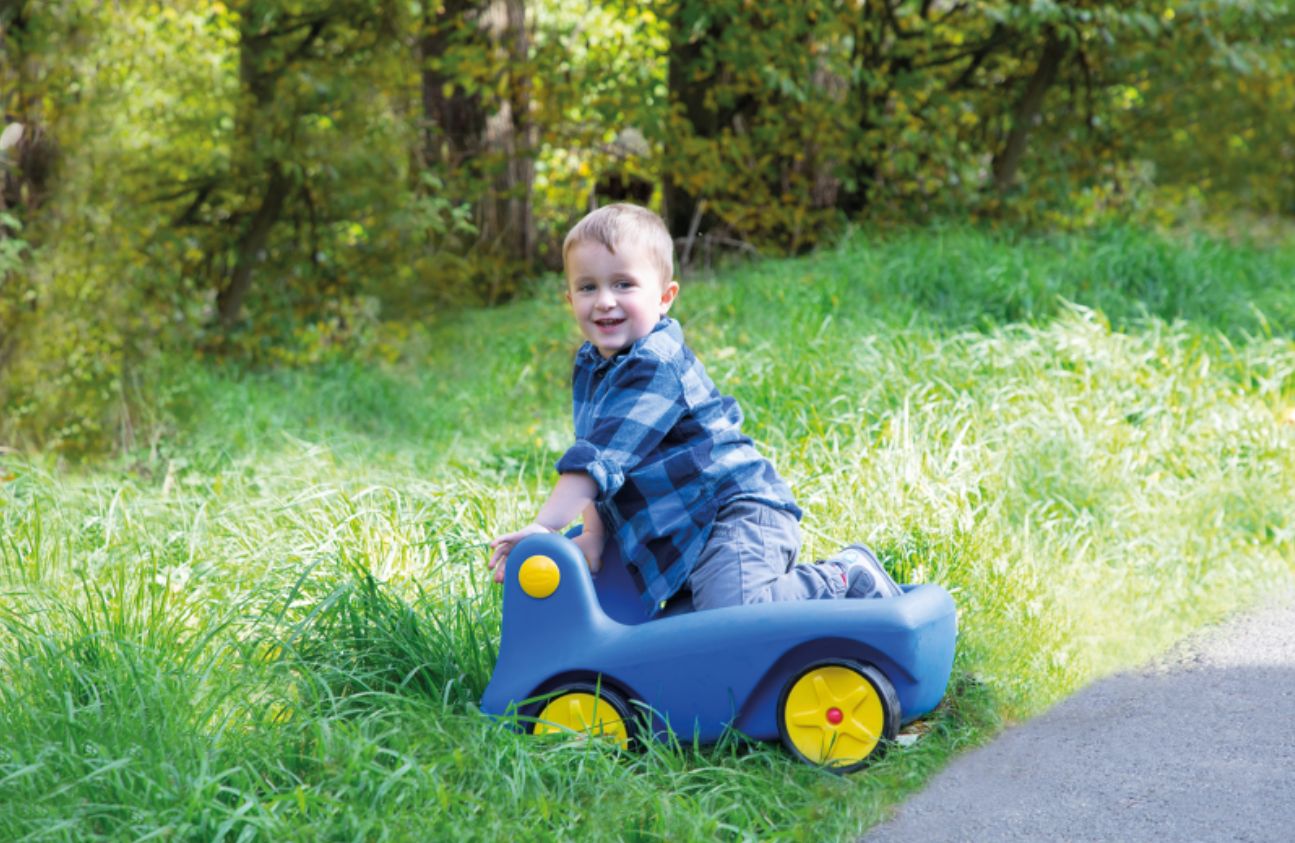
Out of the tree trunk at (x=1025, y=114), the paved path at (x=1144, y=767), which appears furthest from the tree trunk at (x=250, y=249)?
the paved path at (x=1144, y=767)

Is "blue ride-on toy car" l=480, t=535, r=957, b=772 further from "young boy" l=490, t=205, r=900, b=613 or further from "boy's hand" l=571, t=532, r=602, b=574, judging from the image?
"boy's hand" l=571, t=532, r=602, b=574

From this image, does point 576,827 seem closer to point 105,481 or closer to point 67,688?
point 67,688

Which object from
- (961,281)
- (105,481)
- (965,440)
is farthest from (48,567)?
(961,281)

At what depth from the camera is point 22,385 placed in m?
5.37

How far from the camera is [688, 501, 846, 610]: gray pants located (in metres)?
2.89

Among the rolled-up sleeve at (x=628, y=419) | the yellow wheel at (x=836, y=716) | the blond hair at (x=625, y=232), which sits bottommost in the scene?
the yellow wheel at (x=836, y=716)

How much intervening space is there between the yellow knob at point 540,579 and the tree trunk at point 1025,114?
681cm

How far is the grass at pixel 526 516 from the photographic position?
2.44m

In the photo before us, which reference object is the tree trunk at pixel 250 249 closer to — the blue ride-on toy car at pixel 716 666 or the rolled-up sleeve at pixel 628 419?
the rolled-up sleeve at pixel 628 419

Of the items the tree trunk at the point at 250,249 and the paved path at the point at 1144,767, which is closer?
the paved path at the point at 1144,767

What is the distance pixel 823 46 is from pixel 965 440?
4.05 metres

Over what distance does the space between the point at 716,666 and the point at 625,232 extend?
35.6 inches

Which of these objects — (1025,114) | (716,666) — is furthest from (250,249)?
(716,666)

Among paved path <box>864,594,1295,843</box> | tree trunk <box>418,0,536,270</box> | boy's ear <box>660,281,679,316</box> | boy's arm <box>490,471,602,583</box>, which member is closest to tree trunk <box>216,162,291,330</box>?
tree trunk <box>418,0,536,270</box>
